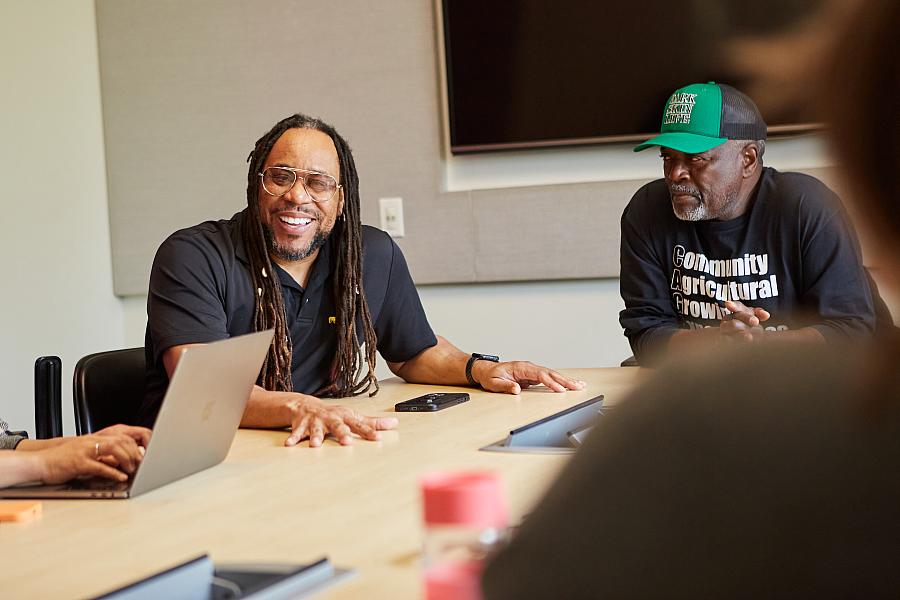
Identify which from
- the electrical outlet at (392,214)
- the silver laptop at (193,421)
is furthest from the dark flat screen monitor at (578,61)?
the silver laptop at (193,421)

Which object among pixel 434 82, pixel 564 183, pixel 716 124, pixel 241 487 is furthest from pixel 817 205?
pixel 241 487

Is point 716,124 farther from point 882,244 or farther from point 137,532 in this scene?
point 882,244

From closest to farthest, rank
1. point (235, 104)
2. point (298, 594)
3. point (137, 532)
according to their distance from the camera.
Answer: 1. point (298, 594)
2. point (137, 532)
3. point (235, 104)

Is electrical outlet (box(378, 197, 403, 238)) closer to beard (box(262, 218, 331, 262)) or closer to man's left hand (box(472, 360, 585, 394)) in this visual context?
beard (box(262, 218, 331, 262))

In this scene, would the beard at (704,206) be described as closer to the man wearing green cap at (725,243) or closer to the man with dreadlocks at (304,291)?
the man wearing green cap at (725,243)

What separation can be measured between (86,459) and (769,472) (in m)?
1.39

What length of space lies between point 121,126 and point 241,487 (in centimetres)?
275

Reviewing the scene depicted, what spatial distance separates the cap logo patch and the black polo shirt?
0.81m

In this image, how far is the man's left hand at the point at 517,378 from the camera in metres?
2.44

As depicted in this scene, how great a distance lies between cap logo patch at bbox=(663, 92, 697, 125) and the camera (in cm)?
285

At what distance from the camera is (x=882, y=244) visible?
1.57ft

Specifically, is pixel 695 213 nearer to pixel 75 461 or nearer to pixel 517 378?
pixel 517 378

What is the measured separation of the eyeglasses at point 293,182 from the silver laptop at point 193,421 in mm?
924

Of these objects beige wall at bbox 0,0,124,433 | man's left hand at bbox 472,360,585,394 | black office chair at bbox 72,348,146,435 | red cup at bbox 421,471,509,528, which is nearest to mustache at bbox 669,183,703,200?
man's left hand at bbox 472,360,585,394
